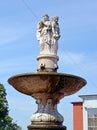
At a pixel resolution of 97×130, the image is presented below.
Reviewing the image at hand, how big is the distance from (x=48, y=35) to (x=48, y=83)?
1.78m

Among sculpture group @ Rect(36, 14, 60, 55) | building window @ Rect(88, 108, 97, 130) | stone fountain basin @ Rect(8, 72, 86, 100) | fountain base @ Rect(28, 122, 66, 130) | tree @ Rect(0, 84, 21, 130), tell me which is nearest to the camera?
stone fountain basin @ Rect(8, 72, 86, 100)

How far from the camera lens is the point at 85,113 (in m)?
33.7

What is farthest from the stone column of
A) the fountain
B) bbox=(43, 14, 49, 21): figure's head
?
bbox=(43, 14, 49, 21): figure's head

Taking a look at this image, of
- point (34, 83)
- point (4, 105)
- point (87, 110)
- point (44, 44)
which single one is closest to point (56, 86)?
point (34, 83)

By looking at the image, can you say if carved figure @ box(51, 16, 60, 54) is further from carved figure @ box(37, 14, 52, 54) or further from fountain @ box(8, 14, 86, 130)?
carved figure @ box(37, 14, 52, 54)

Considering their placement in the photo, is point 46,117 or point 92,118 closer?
point 46,117

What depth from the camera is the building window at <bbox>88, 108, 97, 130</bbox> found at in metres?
33.0

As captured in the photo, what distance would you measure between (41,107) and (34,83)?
3.18ft

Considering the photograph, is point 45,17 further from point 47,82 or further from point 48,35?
point 47,82

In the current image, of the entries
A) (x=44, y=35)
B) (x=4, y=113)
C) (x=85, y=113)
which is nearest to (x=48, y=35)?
(x=44, y=35)

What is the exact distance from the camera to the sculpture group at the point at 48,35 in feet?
43.8

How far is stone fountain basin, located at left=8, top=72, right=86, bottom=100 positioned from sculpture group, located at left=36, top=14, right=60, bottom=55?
1.26m

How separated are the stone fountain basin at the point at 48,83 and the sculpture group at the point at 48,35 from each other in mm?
1260

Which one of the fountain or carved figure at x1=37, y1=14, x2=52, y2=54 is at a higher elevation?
carved figure at x1=37, y1=14, x2=52, y2=54
